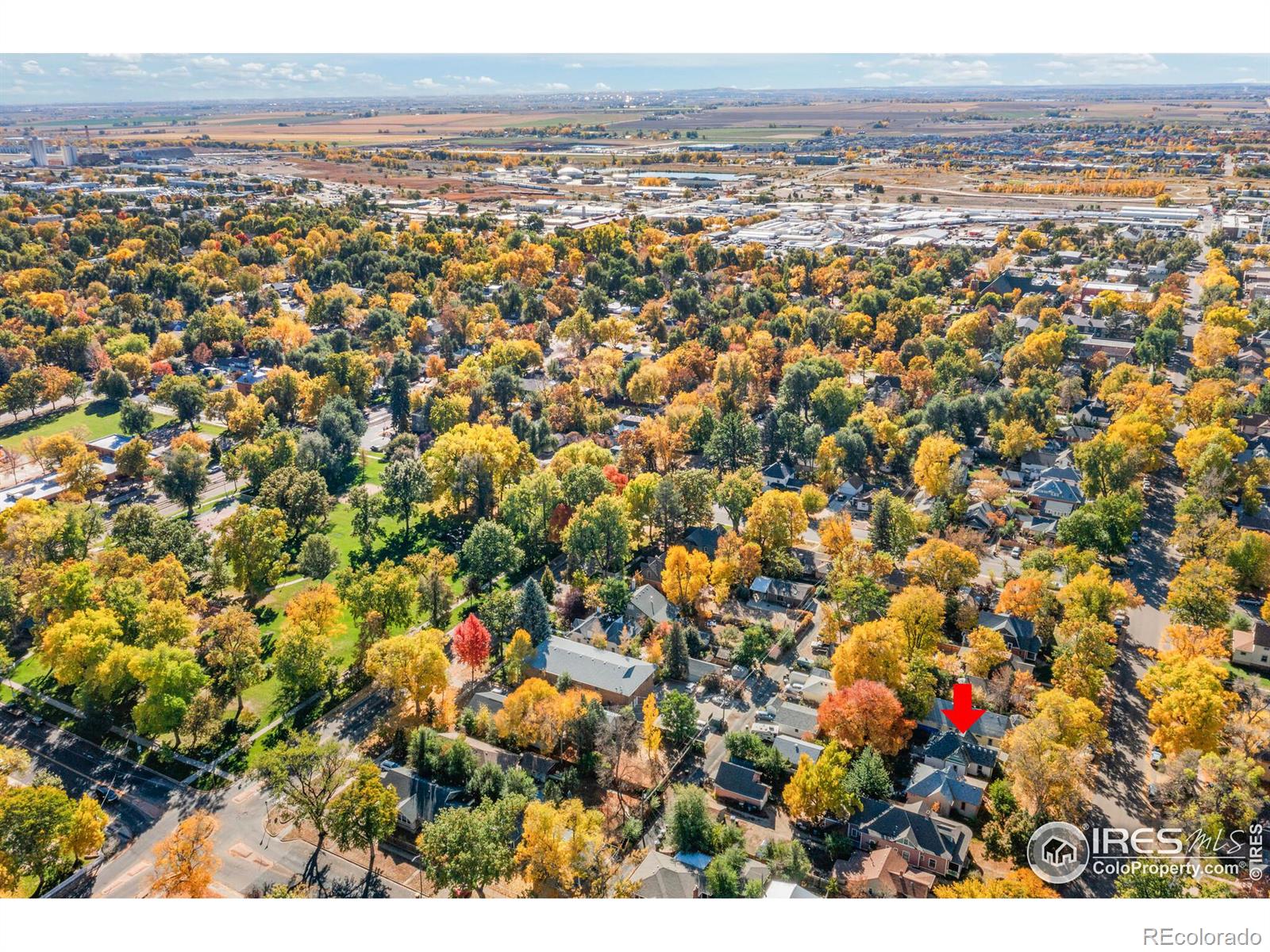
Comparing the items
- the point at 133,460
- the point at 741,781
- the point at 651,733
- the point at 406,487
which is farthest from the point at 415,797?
the point at 133,460

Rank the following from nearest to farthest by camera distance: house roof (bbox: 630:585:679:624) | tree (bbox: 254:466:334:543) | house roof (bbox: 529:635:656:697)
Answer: house roof (bbox: 529:635:656:697)
house roof (bbox: 630:585:679:624)
tree (bbox: 254:466:334:543)

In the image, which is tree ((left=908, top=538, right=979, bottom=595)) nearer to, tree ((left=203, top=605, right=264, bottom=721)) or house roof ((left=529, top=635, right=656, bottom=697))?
house roof ((left=529, top=635, right=656, bottom=697))

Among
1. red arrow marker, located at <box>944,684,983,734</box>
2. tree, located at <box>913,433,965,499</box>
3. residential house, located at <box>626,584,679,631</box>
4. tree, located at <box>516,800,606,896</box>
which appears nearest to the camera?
tree, located at <box>516,800,606,896</box>

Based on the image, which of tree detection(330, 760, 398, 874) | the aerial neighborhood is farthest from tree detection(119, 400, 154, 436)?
tree detection(330, 760, 398, 874)

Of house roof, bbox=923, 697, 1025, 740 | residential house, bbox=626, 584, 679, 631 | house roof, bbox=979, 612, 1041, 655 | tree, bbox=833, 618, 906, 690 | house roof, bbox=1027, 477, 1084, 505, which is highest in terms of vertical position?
house roof, bbox=1027, 477, 1084, 505

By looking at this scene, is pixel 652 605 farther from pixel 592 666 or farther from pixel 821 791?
pixel 821 791

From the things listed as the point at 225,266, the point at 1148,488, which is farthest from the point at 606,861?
the point at 225,266

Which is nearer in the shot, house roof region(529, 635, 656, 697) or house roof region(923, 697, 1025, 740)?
house roof region(923, 697, 1025, 740)
